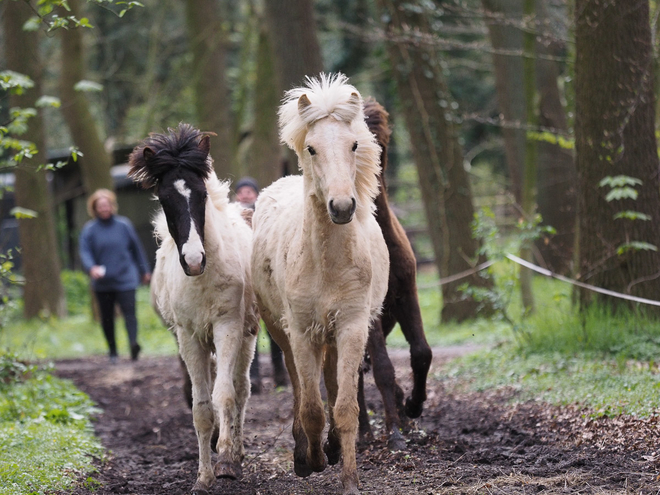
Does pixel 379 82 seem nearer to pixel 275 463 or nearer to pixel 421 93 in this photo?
pixel 421 93


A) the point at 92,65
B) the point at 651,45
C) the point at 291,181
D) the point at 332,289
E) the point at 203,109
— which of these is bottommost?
the point at 332,289

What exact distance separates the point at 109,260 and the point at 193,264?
711 centimetres

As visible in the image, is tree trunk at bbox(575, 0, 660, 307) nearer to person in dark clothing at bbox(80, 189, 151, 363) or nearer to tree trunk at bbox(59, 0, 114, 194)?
person in dark clothing at bbox(80, 189, 151, 363)

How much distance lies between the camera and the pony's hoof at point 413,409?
6.57 metres

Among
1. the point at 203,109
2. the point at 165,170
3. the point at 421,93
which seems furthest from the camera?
the point at 203,109

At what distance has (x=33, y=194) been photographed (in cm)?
1631

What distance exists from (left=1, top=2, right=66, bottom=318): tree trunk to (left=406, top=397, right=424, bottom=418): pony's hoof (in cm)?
1067

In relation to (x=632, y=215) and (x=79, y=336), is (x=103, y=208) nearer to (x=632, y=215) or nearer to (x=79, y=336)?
(x=79, y=336)

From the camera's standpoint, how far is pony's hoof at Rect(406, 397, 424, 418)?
21.6ft

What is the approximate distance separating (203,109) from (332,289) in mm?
13992

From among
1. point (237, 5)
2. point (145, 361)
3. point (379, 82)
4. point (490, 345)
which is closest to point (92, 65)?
point (237, 5)

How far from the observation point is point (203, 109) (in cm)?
1820

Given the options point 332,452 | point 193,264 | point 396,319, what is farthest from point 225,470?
point 396,319

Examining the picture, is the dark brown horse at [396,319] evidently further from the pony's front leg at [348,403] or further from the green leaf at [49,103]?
the green leaf at [49,103]
